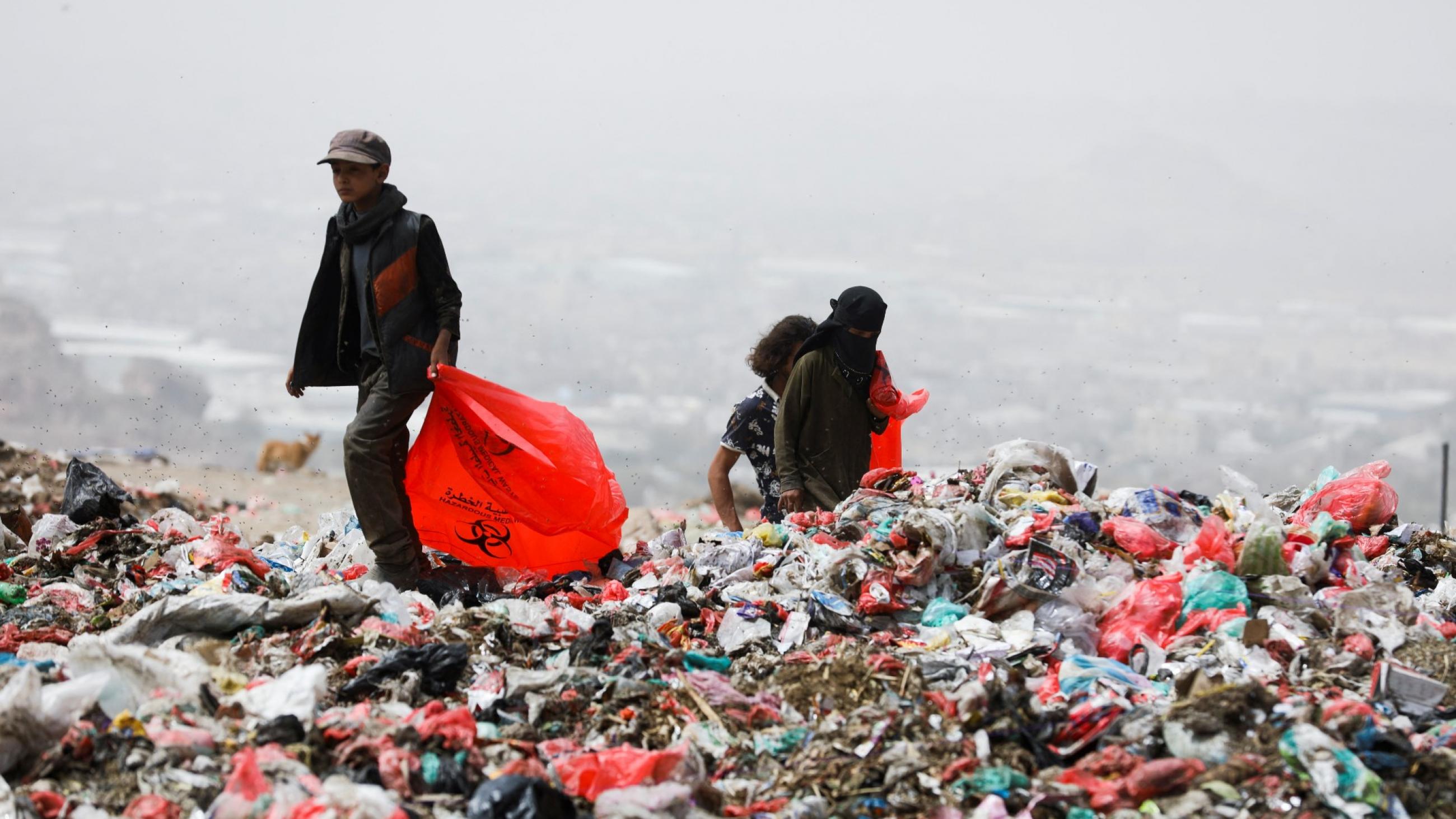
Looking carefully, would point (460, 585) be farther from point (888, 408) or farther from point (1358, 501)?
point (1358, 501)

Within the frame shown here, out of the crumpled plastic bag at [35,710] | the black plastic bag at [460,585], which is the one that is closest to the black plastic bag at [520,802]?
the crumpled plastic bag at [35,710]

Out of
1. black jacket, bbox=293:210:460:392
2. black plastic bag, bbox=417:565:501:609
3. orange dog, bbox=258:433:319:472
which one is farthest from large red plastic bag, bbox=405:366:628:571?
orange dog, bbox=258:433:319:472

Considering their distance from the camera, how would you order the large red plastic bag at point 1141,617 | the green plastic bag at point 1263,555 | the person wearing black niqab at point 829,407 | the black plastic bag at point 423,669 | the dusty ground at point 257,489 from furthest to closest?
the dusty ground at point 257,489, the person wearing black niqab at point 829,407, the green plastic bag at point 1263,555, the large red plastic bag at point 1141,617, the black plastic bag at point 423,669

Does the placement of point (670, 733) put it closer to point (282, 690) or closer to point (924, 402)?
point (282, 690)

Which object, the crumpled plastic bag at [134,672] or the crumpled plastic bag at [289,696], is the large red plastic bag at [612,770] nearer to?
the crumpled plastic bag at [289,696]

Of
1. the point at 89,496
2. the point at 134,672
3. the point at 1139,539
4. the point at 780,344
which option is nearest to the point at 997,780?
the point at 1139,539

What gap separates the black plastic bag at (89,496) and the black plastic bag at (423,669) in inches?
98.2

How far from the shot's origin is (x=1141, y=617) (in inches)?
156

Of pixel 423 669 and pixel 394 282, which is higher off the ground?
pixel 394 282

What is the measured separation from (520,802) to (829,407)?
9.85 feet

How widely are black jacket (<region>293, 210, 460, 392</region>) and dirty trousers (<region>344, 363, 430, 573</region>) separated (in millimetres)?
81

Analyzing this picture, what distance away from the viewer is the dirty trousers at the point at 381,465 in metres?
4.47

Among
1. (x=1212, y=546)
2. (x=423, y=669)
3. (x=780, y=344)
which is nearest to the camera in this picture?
(x=423, y=669)

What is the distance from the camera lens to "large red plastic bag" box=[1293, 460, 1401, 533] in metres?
5.02
